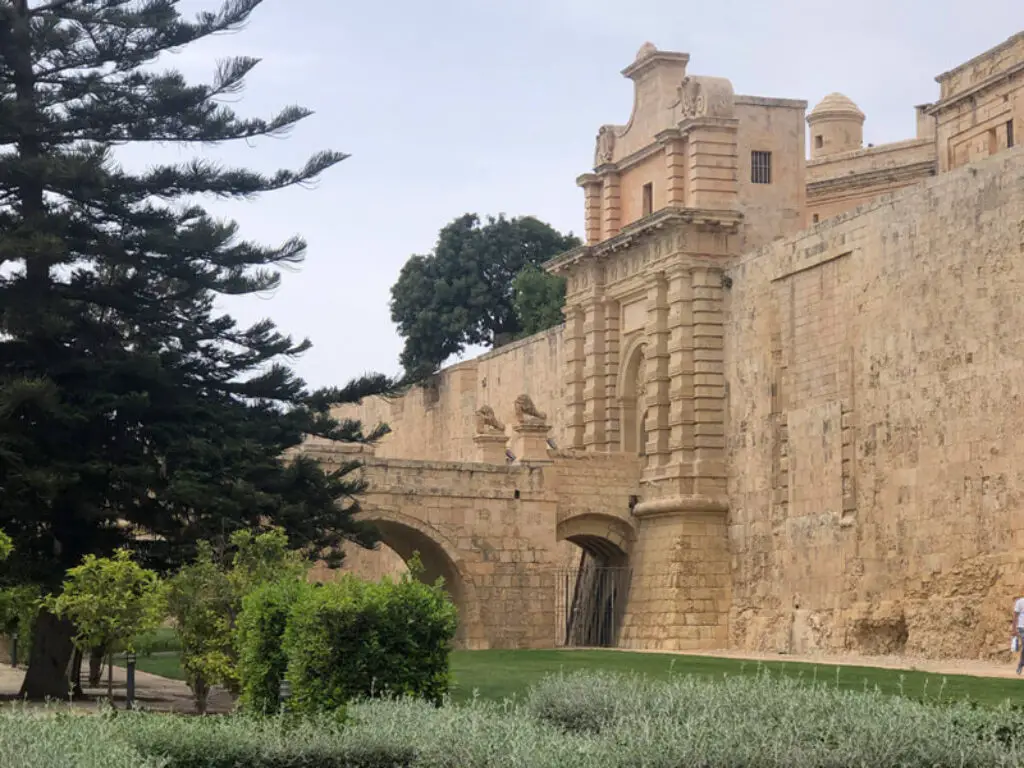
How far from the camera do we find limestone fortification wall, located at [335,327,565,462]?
120ft

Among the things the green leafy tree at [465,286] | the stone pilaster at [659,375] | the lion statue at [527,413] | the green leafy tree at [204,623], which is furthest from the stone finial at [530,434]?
the green leafy tree at [465,286]

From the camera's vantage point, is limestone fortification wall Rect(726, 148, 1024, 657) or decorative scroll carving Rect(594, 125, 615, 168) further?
decorative scroll carving Rect(594, 125, 615, 168)

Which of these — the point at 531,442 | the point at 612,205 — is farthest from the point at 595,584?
the point at 612,205

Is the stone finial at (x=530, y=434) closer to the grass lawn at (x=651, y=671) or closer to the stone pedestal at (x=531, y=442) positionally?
the stone pedestal at (x=531, y=442)

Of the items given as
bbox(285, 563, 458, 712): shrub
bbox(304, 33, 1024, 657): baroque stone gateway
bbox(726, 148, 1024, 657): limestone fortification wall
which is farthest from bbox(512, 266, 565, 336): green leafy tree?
bbox(285, 563, 458, 712): shrub

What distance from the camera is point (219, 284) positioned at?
2253 centimetres

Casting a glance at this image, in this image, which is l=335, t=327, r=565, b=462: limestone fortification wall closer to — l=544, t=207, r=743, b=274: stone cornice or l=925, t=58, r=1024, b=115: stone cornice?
l=544, t=207, r=743, b=274: stone cornice

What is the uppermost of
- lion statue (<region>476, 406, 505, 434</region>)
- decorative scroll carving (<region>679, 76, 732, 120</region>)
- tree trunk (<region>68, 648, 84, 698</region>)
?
decorative scroll carving (<region>679, 76, 732, 120</region>)

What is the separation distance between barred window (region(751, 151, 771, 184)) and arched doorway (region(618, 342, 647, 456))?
390cm

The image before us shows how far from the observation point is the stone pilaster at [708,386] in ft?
96.5

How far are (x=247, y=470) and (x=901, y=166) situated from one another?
2009 cm

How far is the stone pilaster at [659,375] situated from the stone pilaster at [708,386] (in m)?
0.71

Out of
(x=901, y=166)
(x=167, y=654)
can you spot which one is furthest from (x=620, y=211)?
(x=167, y=654)

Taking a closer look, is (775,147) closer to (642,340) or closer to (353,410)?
(642,340)
